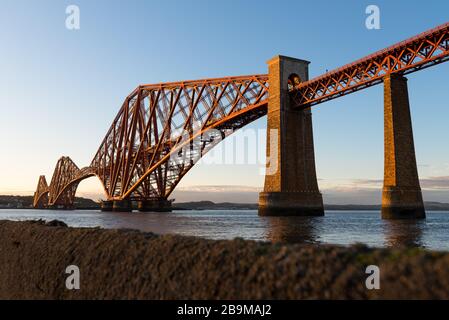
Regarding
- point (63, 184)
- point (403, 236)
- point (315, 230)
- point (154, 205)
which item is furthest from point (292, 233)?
point (63, 184)

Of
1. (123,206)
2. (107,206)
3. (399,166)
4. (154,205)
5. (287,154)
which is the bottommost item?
(107,206)

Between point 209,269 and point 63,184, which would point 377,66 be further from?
point 63,184

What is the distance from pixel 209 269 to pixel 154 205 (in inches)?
3812

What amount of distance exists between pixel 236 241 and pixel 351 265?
6.45 feet

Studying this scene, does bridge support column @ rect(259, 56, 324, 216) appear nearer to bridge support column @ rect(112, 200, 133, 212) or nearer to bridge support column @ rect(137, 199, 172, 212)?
bridge support column @ rect(137, 199, 172, 212)

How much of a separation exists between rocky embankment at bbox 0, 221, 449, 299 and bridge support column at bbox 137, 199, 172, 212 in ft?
300

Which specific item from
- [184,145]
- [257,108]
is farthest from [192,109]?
[257,108]

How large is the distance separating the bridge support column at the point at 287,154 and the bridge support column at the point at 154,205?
49.7 m

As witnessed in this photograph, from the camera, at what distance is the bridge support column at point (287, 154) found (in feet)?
175

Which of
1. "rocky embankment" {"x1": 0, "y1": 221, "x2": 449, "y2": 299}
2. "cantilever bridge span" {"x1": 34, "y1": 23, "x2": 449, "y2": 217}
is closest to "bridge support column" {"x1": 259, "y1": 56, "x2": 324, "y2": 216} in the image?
"cantilever bridge span" {"x1": 34, "y1": 23, "x2": 449, "y2": 217}

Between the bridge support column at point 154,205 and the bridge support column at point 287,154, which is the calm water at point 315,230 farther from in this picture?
the bridge support column at point 154,205

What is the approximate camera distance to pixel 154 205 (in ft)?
331

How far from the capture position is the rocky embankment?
4492mm
